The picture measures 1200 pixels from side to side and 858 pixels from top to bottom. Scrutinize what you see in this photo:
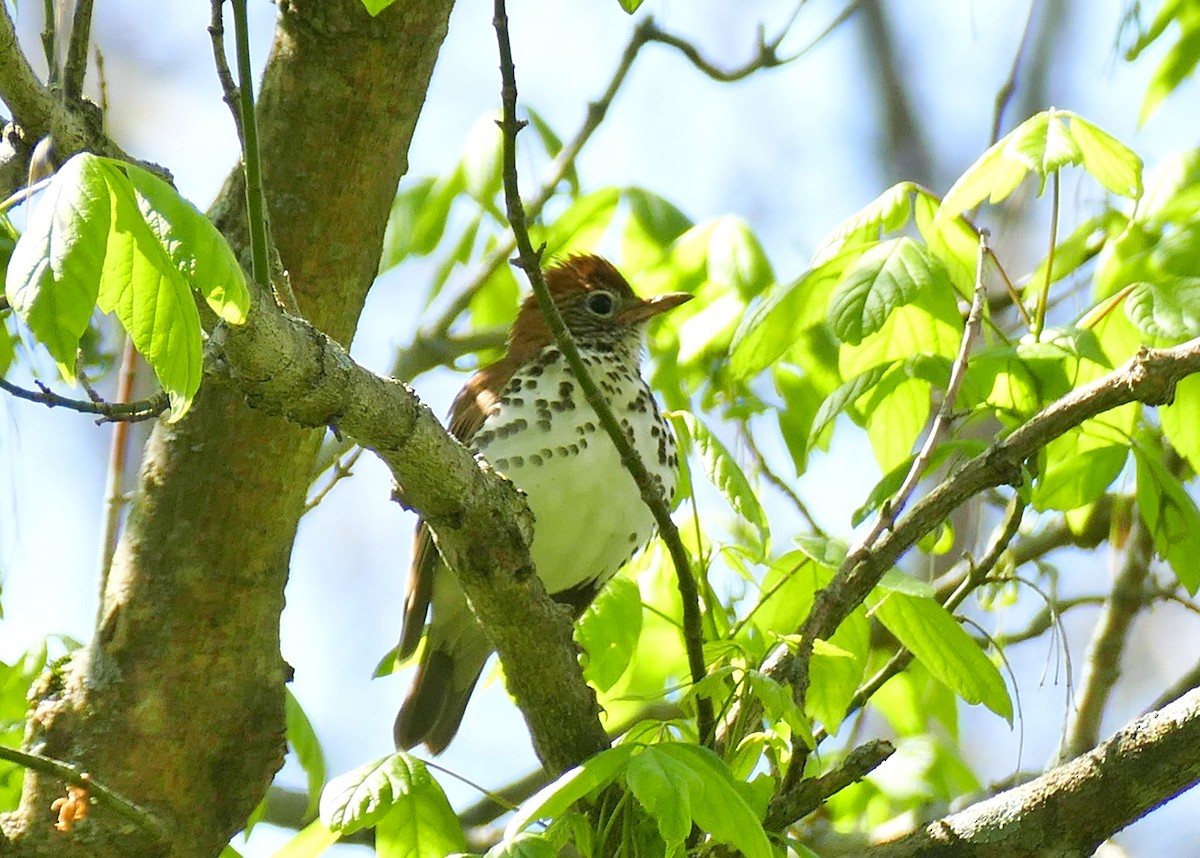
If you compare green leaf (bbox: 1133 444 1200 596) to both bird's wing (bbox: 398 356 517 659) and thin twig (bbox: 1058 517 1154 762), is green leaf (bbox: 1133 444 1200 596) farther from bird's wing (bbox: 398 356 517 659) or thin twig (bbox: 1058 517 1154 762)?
bird's wing (bbox: 398 356 517 659)

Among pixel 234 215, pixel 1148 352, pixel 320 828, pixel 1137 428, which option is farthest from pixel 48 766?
pixel 1137 428

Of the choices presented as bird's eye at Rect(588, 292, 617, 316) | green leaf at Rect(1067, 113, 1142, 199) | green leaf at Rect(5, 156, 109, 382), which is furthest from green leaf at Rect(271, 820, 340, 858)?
bird's eye at Rect(588, 292, 617, 316)

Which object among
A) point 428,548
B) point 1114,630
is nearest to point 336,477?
point 428,548

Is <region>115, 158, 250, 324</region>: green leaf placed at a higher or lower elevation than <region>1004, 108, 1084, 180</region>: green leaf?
lower

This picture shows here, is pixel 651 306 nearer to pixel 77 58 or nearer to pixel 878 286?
pixel 878 286

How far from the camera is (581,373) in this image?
270 cm

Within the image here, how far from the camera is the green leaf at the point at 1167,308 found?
282 cm

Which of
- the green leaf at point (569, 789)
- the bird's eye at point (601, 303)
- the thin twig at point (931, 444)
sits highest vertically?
the bird's eye at point (601, 303)

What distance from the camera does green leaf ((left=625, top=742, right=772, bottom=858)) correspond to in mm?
2143

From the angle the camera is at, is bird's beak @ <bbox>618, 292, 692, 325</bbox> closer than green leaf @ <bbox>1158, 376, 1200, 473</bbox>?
No

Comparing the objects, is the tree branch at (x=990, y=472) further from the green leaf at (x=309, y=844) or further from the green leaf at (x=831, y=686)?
the green leaf at (x=309, y=844)

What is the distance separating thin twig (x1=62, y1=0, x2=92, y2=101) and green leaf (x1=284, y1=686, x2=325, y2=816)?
1.60 meters

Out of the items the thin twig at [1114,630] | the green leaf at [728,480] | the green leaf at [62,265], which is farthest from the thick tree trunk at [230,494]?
the thin twig at [1114,630]

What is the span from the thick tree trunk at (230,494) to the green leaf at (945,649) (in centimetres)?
132
